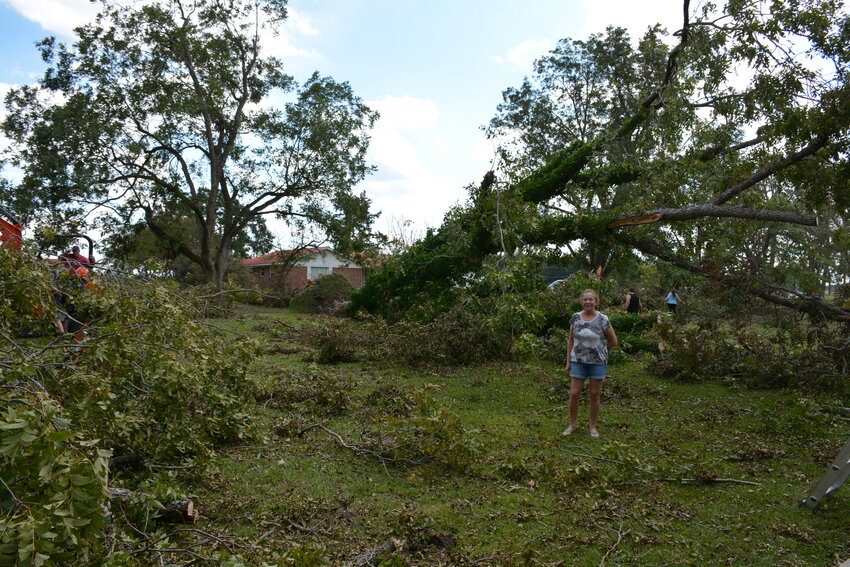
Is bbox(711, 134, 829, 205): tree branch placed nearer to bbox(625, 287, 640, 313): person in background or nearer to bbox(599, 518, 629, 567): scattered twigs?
bbox(599, 518, 629, 567): scattered twigs

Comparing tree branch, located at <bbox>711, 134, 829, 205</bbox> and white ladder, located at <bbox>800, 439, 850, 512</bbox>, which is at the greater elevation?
tree branch, located at <bbox>711, 134, 829, 205</bbox>

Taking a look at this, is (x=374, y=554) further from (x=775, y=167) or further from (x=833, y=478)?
(x=775, y=167)

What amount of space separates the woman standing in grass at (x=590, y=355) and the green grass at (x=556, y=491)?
29cm

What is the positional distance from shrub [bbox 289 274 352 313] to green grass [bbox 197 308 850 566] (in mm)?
16991

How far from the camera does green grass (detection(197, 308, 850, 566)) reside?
344 cm

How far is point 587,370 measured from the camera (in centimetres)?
595

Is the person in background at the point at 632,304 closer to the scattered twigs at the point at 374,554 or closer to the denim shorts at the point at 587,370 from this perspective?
the denim shorts at the point at 587,370

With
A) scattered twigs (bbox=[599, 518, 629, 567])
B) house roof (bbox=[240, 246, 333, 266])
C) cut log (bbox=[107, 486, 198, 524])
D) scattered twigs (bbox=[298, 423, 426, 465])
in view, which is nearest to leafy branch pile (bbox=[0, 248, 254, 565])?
cut log (bbox=[107, 486, 198, 524])

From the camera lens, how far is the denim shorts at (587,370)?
5855mm

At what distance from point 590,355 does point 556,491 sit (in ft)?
6.00

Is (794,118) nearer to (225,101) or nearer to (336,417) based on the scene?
(336,417)

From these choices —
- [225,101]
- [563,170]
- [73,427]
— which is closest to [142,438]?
[73,427]

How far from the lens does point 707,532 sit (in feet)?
12.1

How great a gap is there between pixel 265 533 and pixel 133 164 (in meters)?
19.0
